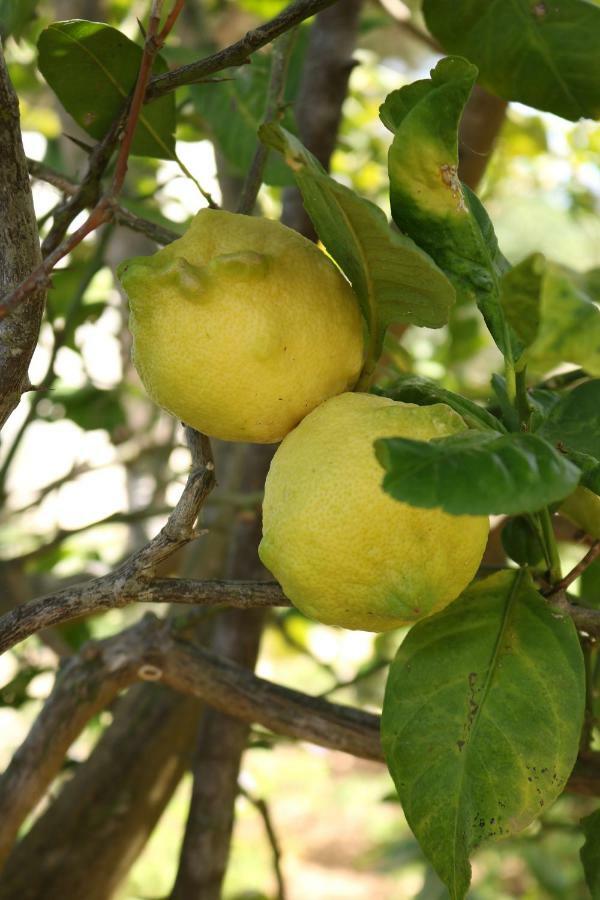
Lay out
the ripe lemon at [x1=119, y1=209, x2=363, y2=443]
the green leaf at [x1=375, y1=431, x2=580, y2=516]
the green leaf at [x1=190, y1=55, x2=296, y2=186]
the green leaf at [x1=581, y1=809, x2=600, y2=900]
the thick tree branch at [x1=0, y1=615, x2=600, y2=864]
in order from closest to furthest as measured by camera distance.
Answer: the green leaf at [x1=375, y1=431, x2=580, y2=516], the ripe lemon at [x1=119, y1=209, x2=363, y2=443], the green leaf at [x1=581, y1=809, x2=600, y2=900], the thick tree branch at [x1=0, y1=615, x2=600, y2=864], the green leaf at [x1=190, y1=55, x2=296, y2=186]

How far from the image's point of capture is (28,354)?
55 centimetres

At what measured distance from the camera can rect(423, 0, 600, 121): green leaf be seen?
0.69 m

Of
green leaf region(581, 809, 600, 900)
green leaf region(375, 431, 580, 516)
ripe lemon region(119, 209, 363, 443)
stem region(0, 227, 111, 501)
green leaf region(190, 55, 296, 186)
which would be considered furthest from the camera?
stem region(0, 227, 111, 501)

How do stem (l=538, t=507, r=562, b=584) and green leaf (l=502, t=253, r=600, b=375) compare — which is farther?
stem (l=538, t=507, r=562, b=584)

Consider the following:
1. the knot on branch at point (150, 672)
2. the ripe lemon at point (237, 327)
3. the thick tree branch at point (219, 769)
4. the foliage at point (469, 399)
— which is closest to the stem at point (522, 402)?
the foliage at point (469, 399)

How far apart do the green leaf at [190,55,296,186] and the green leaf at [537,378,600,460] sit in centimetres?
53

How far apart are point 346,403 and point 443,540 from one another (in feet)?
0.30

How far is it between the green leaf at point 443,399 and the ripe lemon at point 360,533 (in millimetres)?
38

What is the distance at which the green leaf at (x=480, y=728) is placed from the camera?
20.8 inches

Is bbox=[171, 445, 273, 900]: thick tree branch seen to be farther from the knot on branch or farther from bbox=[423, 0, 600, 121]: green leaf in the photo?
bbox=[423, 0, 600, 121]: green leaf

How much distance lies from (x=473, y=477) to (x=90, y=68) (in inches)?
16.5

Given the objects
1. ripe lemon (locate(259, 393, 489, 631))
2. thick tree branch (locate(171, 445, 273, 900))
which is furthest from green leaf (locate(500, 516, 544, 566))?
thick tree branch (locate(171, 445, 273, 900))

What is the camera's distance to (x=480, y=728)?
0.54 m

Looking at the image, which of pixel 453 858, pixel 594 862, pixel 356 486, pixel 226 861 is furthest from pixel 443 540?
pixel 226 861
